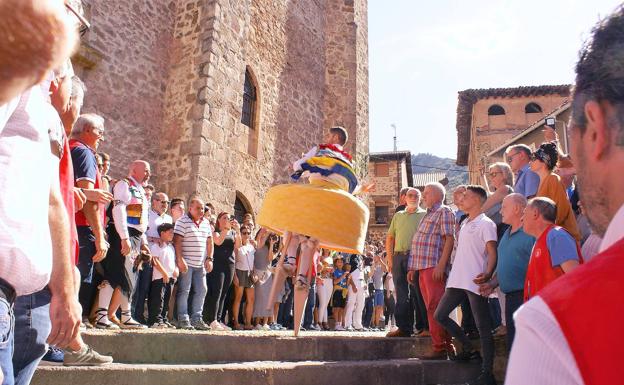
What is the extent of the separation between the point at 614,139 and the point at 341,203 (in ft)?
12.7

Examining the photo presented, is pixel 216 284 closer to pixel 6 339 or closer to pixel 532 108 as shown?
pixel 6 339

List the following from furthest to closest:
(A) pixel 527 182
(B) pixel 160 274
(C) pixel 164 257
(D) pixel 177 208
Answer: (D) pixel 177 208
(C) pixel 164 257
(B) pixel 160 274
(A) pixel 527 182

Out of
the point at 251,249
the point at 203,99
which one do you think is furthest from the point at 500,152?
the point at 251,249

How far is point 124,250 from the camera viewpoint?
509cm

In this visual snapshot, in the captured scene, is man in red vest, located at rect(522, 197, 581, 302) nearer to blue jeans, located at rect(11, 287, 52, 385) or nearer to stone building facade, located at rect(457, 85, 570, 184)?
blue jeans, located at rect(11, 287, 52, 385)

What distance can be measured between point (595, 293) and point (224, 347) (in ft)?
13.4

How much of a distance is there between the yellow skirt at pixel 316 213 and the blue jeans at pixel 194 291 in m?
2.09

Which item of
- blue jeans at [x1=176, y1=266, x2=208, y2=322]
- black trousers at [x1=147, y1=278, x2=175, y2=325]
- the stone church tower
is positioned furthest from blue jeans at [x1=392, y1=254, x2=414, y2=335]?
the stone church tower


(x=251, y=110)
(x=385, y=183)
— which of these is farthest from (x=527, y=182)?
(x=385, y=183)

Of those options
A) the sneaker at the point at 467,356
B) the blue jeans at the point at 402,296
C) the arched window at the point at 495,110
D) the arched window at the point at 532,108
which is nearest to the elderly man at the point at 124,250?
the blue jeans at the point at 402,296

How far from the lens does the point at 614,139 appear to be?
0.85m

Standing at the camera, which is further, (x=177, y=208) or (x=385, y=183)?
(x=385, y=183)

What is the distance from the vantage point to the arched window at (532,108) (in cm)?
2421

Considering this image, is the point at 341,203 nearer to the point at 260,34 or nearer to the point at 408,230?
the point at 408,230
